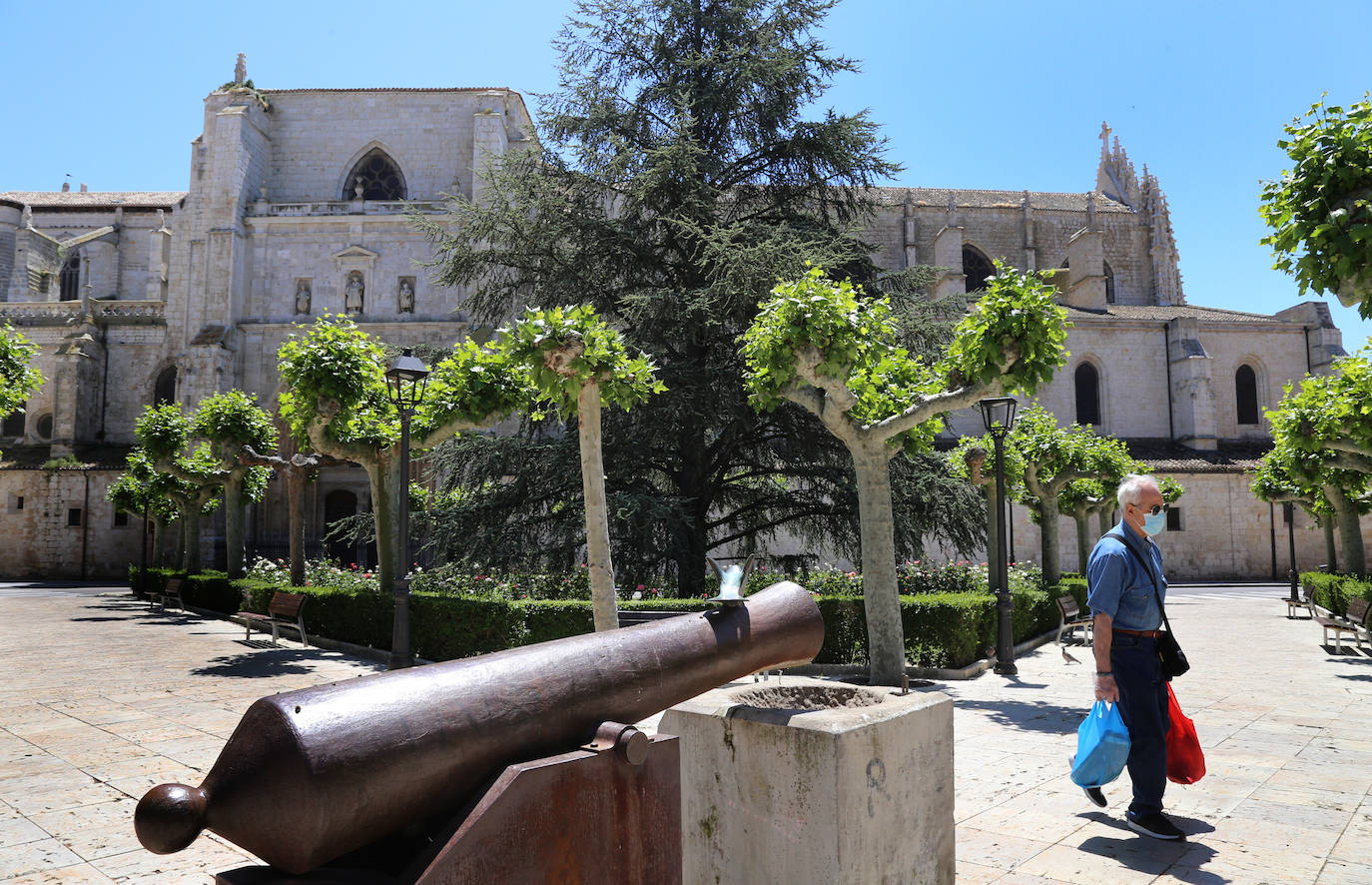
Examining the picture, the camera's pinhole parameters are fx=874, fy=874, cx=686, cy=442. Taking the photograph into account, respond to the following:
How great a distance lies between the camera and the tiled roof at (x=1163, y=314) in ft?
108

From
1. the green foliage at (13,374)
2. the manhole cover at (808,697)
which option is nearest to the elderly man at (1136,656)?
the manhole cover at (808,697)

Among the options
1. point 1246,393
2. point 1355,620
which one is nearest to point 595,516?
Result: point 1355,620

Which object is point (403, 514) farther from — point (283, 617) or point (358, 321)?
point (358, 321)

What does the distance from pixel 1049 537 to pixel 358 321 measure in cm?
2427

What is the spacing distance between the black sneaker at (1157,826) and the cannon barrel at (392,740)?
292cm

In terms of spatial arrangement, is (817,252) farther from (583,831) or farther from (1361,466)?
(583,831)

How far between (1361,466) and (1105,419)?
72.0 ft

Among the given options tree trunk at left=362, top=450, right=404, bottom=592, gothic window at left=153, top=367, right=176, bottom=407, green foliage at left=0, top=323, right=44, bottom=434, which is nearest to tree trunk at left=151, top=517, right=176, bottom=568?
gothic window at left=153, top=367, right=176, bottom=407

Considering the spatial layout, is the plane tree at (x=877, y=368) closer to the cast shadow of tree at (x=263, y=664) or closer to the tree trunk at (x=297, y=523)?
the cast shadow of tree at (x=263, y=664)

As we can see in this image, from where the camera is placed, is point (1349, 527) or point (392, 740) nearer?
point (392, 740)

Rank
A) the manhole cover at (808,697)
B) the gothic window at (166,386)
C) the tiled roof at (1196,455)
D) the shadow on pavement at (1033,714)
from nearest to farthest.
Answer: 1. the manhole cover at (808,697)
2. the shadow on pavement at (1033,714)
3. the tiled roof at (1196,455)
4. the gothic window at (166,386)

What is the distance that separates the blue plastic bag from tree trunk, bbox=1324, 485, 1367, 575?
13394 mm

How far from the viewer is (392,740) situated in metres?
2.03

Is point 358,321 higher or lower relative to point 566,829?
higher
